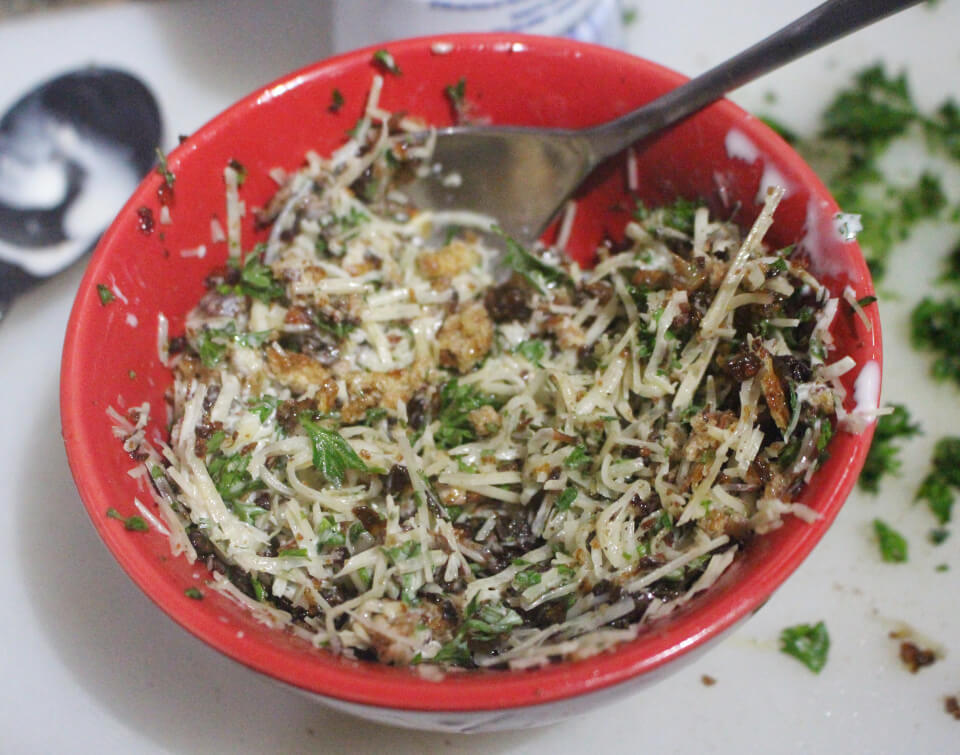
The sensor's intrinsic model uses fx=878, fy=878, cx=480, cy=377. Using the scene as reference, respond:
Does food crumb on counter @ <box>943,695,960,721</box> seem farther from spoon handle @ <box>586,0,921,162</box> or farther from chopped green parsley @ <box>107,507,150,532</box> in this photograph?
chopped green parsley @ <box>107,507,150,532</box>

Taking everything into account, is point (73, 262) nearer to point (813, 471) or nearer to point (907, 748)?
point (813, 471)

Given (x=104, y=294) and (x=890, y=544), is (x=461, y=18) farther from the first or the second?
(x=890, y=544)

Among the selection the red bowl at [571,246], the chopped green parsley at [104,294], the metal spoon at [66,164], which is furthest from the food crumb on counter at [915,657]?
the metal spoon at [66,164]

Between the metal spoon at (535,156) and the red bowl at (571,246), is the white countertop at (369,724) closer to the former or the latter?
the red bowl at (571,246)

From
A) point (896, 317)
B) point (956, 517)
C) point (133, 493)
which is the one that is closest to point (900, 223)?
point (896, 317)

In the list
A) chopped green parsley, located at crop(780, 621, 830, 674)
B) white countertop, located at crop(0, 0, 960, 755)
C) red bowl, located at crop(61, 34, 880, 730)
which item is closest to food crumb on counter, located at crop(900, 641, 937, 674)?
white countertop, located at crop(0, 0, 960, 755)

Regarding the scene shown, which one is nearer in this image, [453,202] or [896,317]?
[453,202]

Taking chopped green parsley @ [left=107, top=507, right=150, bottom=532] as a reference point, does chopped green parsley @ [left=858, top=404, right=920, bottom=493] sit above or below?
above
